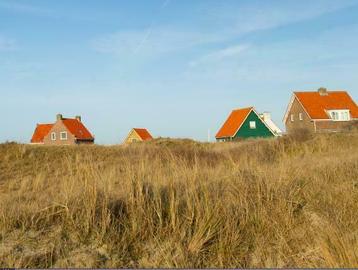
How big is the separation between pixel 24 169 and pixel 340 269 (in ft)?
41.4

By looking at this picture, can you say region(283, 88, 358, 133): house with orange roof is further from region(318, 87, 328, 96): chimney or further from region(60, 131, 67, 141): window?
region(60, 131, 67, 141): window

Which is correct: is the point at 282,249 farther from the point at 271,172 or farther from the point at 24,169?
the point at 24,169

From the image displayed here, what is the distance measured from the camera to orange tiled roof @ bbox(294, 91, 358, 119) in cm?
5153

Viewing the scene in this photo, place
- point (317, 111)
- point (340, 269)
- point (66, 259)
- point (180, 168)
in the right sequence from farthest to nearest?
point (317, 111) → point (180, 168) → point (66, 259) → point (340, 269)

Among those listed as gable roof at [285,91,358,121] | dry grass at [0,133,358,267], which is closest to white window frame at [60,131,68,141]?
gable roof at [285,91,358,121]

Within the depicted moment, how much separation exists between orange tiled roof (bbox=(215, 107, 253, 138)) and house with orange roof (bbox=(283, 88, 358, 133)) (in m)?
5.78

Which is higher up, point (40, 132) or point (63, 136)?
point (40, 132)

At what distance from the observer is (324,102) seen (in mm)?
52969

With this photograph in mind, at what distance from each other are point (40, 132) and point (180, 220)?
61114mm

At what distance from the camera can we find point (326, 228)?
444 centimetres

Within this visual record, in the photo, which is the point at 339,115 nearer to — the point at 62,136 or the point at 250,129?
the point at 250,129

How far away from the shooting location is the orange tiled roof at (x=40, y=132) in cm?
6194

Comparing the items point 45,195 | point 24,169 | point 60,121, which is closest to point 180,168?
point 45,195

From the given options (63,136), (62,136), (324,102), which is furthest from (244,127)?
(62,136)
